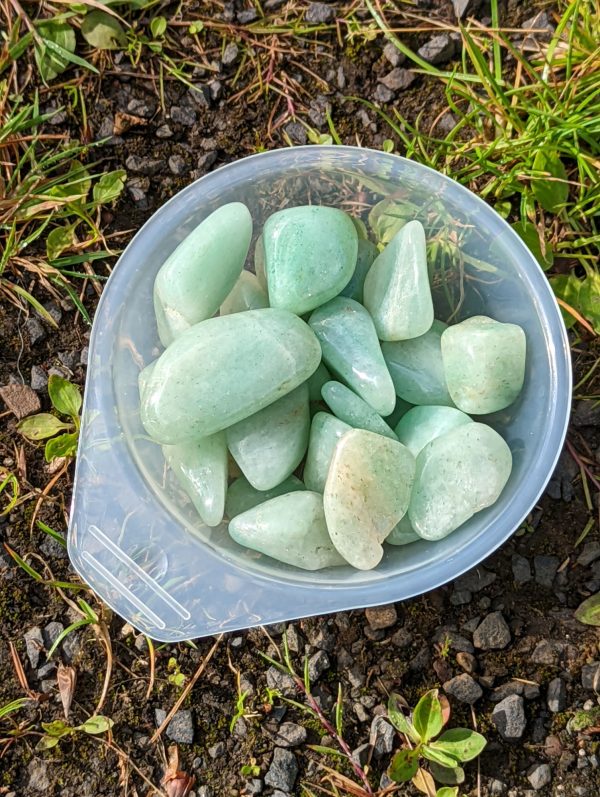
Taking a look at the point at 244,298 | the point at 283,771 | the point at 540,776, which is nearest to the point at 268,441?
the point at 244,298

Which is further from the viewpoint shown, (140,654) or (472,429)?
(140,654)

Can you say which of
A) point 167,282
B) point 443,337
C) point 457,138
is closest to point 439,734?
point 443,337

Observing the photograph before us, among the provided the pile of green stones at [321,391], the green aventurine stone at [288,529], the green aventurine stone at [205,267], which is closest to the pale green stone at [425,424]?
the pile of green stones at [321,391]

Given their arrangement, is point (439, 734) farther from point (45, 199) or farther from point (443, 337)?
point (45, 199)

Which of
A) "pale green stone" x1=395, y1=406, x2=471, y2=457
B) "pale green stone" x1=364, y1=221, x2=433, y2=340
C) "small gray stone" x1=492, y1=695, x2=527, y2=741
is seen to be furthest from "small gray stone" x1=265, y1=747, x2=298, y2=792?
"pale green stone" x1=364, y1=221, x2=433, y2=340

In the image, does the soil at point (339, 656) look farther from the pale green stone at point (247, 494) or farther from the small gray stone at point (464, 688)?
the pale green stone at point (247, 494)

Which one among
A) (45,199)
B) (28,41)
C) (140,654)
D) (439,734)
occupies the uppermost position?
(28,41)

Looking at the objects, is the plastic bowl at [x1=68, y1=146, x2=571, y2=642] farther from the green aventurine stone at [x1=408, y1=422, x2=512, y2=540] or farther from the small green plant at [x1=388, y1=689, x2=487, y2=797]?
the small green plant at [x1=388, y1=689, x2=487, y2=797]
